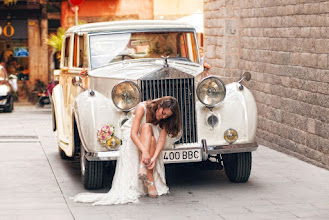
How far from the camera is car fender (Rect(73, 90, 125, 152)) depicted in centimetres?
882

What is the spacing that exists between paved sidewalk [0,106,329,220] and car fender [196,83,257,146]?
2.03 ft

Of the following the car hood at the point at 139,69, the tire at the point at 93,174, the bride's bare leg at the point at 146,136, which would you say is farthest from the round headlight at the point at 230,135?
the tire at the point at 93,174

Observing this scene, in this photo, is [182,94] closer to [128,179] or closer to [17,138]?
[128,179]

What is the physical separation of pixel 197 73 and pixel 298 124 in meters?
2.98

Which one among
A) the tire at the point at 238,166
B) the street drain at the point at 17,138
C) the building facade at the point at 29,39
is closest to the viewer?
the tire at the point at 238,166

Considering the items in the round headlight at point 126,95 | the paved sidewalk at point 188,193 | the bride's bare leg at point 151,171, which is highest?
the round headlight at point 126,95

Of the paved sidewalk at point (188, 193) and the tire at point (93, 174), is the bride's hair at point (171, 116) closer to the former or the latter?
the paved sidewalk at point (188, 193)

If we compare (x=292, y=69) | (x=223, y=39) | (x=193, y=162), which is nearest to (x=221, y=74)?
(x=223, y=39)

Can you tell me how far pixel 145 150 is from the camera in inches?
341

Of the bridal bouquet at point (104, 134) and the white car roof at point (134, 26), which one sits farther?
the white car roof at point (134, 26)

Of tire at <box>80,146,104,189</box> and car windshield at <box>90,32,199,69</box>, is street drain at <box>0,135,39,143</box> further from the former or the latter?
tire at <box>80,146,104,189</box>

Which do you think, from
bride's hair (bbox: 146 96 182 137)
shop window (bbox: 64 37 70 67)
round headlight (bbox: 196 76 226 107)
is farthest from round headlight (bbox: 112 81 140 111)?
shop window (bbox: 64 37 70 67)

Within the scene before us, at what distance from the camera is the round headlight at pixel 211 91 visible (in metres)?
9.07

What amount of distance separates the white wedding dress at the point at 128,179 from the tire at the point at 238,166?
1.05 meters
